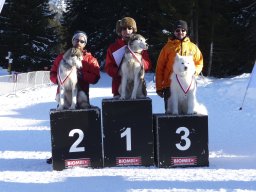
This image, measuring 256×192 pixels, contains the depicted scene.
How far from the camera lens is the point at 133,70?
19.5 feet

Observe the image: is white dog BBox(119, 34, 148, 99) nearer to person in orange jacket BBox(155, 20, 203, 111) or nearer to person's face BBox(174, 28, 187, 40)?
person in orange jacket BBox(155, 20, 203, 111)

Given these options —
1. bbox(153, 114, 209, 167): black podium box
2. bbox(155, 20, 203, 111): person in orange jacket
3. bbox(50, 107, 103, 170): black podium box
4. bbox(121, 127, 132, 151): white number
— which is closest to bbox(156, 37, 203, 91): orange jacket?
bbox(155, 20, 203, 111): person in orange jacket

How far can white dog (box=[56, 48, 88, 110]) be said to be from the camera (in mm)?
5891

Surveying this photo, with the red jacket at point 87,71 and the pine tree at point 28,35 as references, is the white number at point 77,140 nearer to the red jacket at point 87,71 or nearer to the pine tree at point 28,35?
the red jacket at point 87,71

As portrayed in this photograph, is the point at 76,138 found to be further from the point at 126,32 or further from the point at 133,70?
the point at 126,32

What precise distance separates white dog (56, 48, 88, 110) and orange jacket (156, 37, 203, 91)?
117 centimetres

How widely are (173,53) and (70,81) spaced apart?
156 centimetres

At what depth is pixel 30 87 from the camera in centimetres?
2066

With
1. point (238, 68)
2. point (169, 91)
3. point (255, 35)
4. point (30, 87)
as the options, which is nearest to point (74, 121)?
point (169, 91)

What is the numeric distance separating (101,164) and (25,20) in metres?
30.8

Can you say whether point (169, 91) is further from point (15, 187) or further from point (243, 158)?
point (15, 187)

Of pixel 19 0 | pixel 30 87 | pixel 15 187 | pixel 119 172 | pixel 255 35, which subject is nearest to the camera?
pixel 15 187

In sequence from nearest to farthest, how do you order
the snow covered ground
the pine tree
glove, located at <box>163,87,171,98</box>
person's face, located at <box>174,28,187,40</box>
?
the snow covered ground
person's face, located at <box>174,28,187,40</box>
glove, located at <box>163,87,171,98</box>
the pine tree

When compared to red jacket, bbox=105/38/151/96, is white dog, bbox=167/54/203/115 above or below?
below
